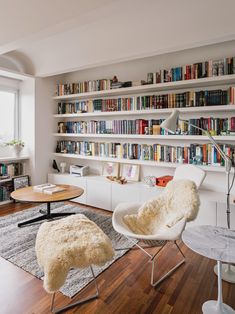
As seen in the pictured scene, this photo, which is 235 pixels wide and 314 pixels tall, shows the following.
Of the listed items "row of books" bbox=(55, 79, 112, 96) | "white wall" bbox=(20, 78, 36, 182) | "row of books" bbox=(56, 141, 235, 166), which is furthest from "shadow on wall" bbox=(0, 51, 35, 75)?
"row of books" bbox=(56, 141, 235, 166)

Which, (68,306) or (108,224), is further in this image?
(108,224)

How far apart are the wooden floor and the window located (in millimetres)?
2609

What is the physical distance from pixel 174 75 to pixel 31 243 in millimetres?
2685

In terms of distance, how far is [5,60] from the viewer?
3.78 meters

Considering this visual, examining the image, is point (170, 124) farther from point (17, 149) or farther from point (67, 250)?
point (17, 149)

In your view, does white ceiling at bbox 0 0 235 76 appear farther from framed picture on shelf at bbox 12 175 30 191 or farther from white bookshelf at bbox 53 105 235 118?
framed picture on shelf at bbox 12 175 30 191

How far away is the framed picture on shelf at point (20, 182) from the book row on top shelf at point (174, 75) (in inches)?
67.8

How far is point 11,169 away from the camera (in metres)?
3.90

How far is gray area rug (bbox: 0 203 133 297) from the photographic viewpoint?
1.85 metres

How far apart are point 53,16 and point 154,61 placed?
172cm

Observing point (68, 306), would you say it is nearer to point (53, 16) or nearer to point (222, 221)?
point (222, 221)

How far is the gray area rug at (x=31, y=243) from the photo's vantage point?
1.85m

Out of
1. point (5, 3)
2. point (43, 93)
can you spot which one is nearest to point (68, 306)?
point (5, 3)

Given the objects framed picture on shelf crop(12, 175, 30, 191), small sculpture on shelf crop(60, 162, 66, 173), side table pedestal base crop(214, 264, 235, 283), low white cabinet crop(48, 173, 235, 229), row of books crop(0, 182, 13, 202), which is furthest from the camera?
small sculpture on shelf crop(60, 162, 66, 173)
